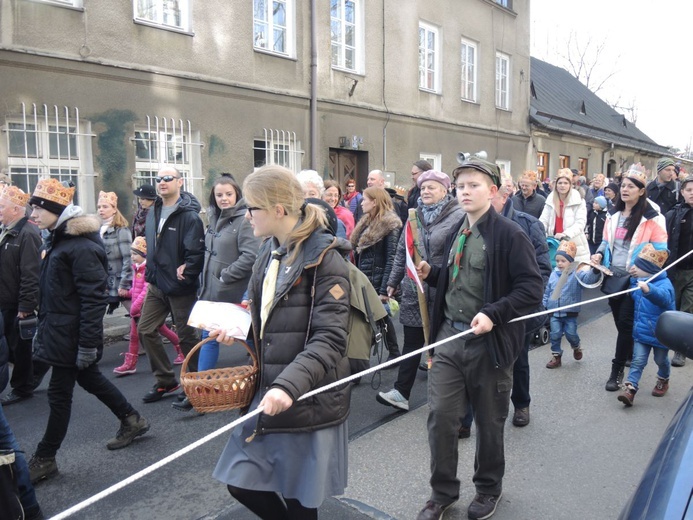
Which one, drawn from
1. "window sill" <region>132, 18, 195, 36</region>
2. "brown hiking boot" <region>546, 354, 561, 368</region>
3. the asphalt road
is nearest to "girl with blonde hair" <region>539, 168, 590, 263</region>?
"brown hiking boot" <region>546, 354, 561, 368</region>

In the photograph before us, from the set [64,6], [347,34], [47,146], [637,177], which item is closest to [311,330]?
[637,177]

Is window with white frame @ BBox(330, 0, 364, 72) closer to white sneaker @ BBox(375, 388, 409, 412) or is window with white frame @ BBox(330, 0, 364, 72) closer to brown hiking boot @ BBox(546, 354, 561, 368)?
brown hiking boot @ BBox(546, 354, 561, 368)

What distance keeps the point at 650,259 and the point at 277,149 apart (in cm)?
841

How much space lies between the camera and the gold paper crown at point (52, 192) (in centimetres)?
381

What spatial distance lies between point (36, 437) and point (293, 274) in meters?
3.21

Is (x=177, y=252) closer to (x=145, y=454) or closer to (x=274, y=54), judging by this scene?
(x=145, y=454)

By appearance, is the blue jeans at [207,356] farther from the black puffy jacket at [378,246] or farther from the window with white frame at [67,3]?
the window with white frame at [67,3]

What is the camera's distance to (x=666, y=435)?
216cm

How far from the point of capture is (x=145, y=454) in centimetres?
423

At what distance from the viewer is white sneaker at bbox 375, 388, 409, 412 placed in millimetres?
4832

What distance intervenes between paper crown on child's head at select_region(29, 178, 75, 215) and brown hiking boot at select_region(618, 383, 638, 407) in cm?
452

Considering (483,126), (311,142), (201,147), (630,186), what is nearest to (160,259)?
(630,186)

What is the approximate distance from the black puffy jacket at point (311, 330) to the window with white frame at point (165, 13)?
865cm

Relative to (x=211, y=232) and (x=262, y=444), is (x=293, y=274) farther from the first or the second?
(x=211, y=232)
